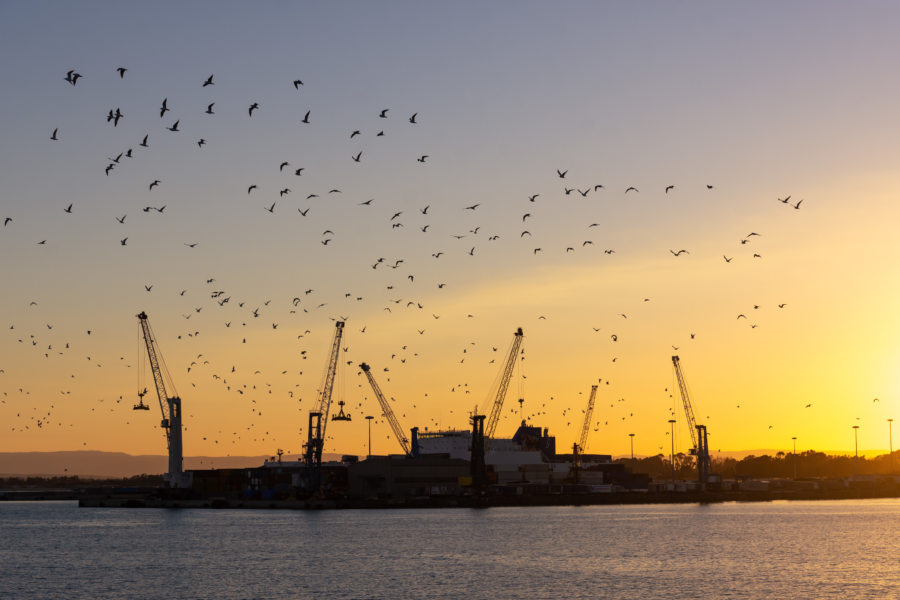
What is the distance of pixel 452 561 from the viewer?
368 ft

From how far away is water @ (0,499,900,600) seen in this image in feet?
298

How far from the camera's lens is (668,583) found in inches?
3716

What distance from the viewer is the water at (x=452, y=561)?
90.8 meters

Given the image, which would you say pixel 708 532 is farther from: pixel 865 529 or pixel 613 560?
pixel 613 560

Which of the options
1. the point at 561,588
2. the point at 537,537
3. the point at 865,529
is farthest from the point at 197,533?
the point at 865,529

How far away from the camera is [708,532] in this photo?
161 metres

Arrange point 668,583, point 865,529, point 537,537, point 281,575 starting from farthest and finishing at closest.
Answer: point 865,529 → point 537,537 → point 281,575 → point 668,583

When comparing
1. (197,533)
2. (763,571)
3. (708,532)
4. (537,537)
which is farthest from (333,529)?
(763,571)

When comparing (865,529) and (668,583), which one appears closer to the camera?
(668,583)

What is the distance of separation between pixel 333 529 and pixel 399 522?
2128cm

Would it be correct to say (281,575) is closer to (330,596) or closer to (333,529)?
(330,596)

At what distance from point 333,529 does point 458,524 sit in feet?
75.4

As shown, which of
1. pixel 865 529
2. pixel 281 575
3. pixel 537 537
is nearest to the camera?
pixel 281 575

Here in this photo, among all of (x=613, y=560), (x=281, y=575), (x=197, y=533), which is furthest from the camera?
(x=197, y=533)
